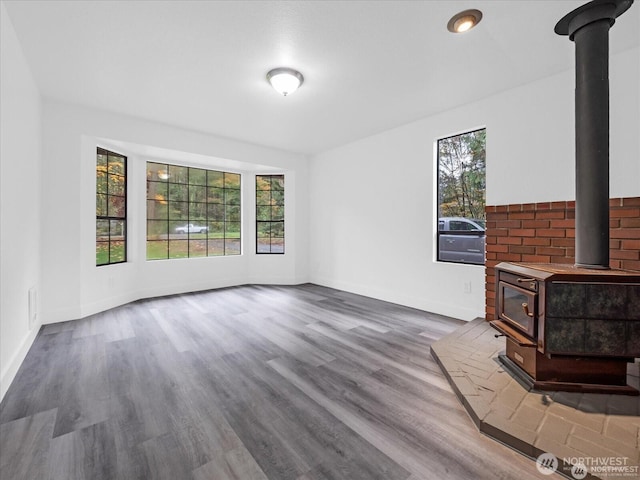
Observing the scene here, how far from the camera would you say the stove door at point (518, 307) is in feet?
6.16

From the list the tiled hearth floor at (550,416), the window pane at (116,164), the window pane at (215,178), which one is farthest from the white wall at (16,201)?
the tiled hearth floor at (550,416)

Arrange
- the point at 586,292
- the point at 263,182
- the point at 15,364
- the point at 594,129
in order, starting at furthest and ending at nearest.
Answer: the point at 263,182 < the point at 15,364 < the point at 594,129 < the point at 586,292

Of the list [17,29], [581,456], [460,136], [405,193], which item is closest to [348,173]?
[405,193]

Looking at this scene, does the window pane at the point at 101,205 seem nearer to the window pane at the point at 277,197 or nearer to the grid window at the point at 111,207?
the grid window at the point at 111,207

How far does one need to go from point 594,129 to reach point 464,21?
3.91ft

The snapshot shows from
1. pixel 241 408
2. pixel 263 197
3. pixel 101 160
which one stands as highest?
pixel 101 160

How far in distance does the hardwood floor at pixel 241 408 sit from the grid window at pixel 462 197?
1.08 metres

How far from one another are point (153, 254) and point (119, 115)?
2.20 metres

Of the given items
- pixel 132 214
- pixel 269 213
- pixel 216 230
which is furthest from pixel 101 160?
pixel 269 213

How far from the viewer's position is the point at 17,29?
88.5 inches

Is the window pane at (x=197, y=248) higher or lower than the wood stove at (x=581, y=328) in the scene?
higher

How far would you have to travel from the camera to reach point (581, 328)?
5.81ft

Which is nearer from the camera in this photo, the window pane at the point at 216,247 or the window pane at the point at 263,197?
the window pane at the point at 216,247

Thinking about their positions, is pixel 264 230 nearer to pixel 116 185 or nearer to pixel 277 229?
pixel 277 229
